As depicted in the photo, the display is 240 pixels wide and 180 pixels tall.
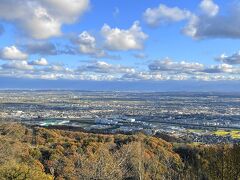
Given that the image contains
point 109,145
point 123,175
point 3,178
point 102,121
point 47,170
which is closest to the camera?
point 3,178

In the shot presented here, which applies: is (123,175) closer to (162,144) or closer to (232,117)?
(162,144)

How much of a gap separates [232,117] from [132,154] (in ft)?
269

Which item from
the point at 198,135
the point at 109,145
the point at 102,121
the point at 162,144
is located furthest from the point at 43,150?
the point at 102,121

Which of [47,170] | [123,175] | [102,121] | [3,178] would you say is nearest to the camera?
[3,178]

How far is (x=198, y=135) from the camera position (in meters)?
81.7

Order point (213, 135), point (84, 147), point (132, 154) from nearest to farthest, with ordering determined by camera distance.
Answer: point (132, 154) → point (84, 147) → point (213, 135)

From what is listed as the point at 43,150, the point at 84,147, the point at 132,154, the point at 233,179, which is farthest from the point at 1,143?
the point at 233,179

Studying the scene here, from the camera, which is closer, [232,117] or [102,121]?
[102,121]

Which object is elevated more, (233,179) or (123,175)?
(233,179)

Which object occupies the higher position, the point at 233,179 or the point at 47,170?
the point at 233,179

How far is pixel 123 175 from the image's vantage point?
3725 centimetres

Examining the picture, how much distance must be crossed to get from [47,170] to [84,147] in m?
9.05

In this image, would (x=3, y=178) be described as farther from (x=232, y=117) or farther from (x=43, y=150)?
(x=232, y=117)

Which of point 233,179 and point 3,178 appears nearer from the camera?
point 233,179
